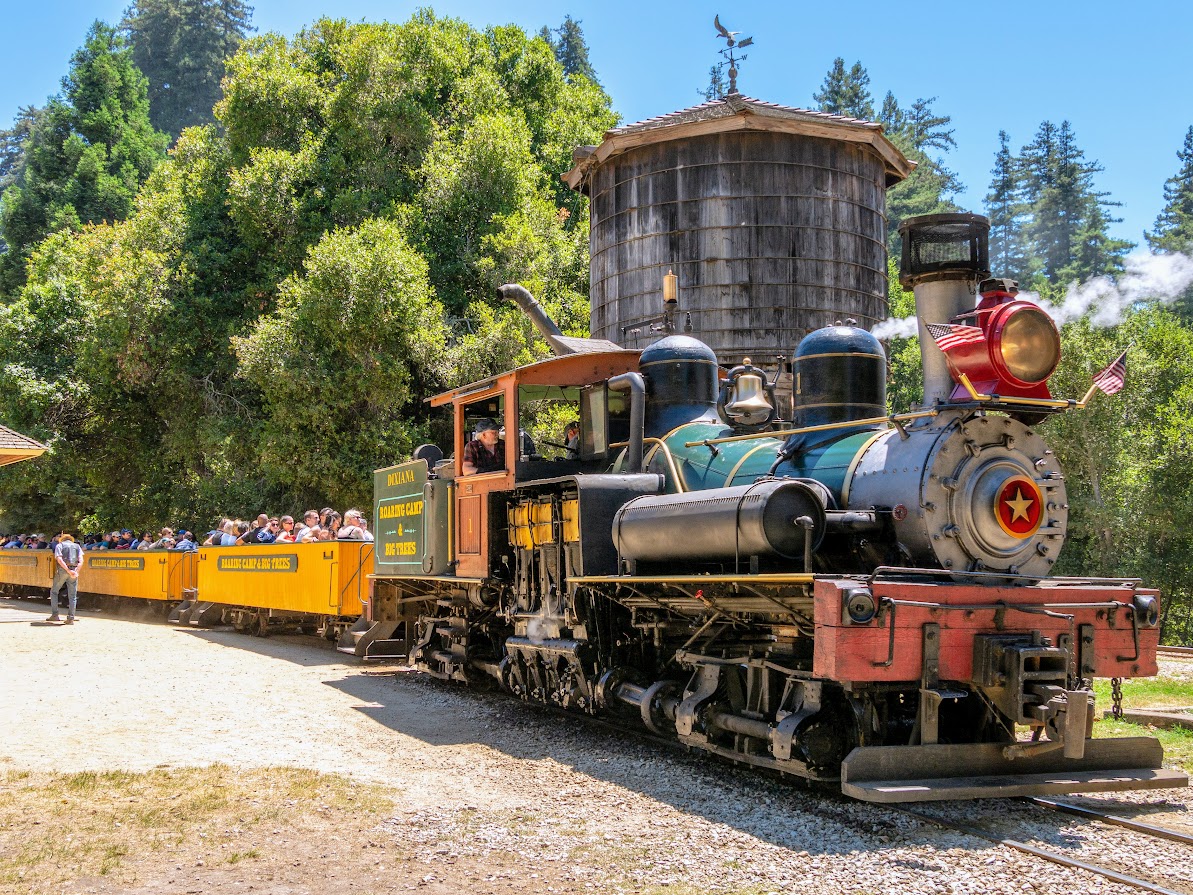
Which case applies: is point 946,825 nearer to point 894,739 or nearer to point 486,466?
point 894,739

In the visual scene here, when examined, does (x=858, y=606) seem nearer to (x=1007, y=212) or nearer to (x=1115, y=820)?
(x=1115, y=820)

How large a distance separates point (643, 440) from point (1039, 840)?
4347 mm

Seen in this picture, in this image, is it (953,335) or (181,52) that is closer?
(953,335)

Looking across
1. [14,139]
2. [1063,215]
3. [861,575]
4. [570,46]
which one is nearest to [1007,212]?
[1063,215]

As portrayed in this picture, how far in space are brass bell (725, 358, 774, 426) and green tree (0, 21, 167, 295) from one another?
4456 cm

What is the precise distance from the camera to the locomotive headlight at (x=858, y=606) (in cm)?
576

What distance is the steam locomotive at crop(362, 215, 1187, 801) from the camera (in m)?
6.02

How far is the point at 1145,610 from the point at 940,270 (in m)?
2.44

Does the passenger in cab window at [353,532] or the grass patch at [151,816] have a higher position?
the passenger in cab window at [353,532]

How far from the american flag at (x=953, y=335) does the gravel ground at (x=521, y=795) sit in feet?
8.85

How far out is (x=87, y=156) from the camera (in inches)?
2012

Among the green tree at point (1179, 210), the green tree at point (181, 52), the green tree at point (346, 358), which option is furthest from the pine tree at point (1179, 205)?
the green tree at point (181, 52)

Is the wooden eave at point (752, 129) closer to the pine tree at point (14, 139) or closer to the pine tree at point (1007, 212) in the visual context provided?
the pine tree at point (1007, 212)

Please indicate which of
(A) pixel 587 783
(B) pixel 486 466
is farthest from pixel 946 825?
(B) pixel 486 466
